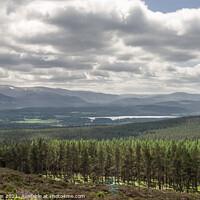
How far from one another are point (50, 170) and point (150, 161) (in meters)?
60.8

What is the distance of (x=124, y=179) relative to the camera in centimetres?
10000

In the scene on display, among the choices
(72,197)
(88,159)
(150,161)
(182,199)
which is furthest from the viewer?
(88,159)

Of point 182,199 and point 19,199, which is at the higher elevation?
point 19,199

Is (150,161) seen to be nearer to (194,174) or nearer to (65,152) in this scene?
(194,174)

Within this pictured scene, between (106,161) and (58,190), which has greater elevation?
(58,190)

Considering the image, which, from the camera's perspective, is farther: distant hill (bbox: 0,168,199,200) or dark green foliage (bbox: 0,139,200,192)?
dark green foliage (bbox: 0,139,200,192)

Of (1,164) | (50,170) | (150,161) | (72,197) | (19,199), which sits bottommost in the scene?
(50,170)

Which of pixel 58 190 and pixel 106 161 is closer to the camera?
pixel 58 190

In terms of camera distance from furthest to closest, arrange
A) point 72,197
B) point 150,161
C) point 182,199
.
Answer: point 150,161 → point 182,199 → point 72,197

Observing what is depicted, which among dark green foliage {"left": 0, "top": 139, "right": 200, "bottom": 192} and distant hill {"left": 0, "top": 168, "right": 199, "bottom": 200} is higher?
distant hill {"left": 0, "top": 168, "right": 199, "bottom": 200}

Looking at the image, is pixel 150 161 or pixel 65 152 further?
pixel 65 152

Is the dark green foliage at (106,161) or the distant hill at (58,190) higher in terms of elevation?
the distant hill at (58,190)

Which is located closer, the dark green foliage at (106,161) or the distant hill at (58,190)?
the distant hill at (58,190)

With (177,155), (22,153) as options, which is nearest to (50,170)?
(22,153)
